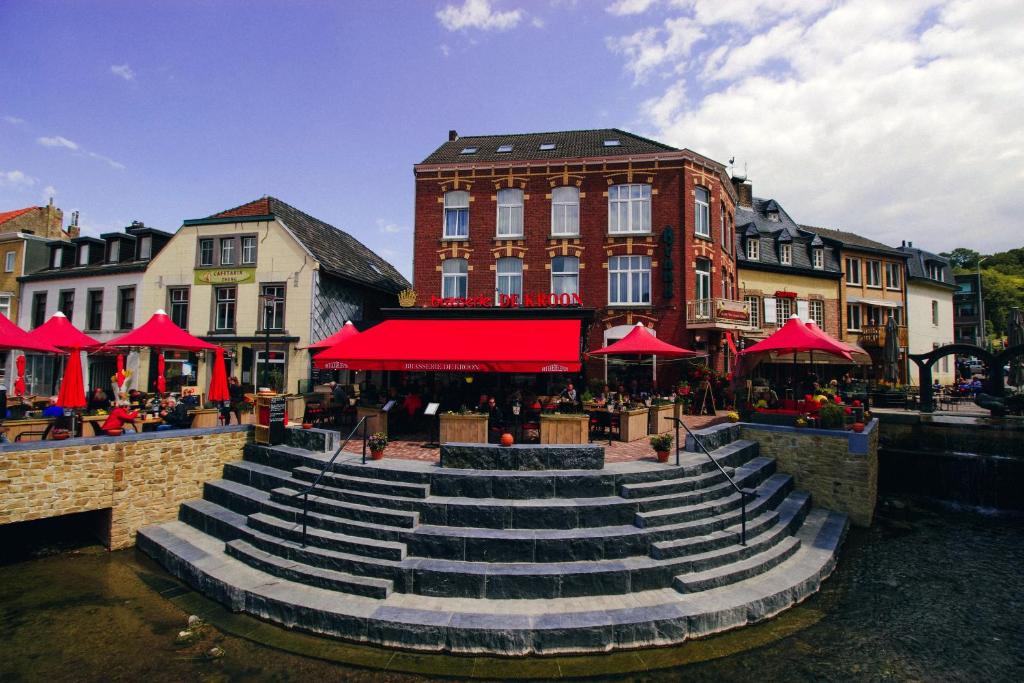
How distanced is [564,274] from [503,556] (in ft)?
49.5

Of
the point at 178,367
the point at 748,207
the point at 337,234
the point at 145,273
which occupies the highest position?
the point at 748,207

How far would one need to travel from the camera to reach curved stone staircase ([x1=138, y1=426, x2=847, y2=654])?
7043 millimetres

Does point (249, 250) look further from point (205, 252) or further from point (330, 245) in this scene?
point (330, 245)

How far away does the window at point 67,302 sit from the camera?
26.0m

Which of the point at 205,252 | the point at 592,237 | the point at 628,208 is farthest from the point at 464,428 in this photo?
the point at 205,252

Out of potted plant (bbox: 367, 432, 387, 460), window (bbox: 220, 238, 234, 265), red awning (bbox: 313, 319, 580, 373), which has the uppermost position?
window (bbox: 220, 238, 234, 265)

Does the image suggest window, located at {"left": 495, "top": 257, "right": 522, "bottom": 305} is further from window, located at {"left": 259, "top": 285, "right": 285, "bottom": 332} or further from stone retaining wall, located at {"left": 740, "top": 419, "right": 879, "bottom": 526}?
stone retaining wall, located at {"left": 740, "top": 419, "right": 879, "bottom": 526}

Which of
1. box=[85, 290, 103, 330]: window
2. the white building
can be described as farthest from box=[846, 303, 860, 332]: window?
box=[85, 290, 103, 330]: window

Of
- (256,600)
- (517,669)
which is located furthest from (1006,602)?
(256,600)

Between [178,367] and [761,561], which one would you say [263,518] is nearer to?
[761,561]

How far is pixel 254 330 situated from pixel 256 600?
17.6 metres

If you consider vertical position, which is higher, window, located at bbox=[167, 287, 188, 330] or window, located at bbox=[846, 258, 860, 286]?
window, located at bbox=[846, 258, 860, 286]

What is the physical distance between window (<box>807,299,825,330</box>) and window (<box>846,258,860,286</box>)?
284 cm

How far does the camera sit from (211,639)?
281 inches
